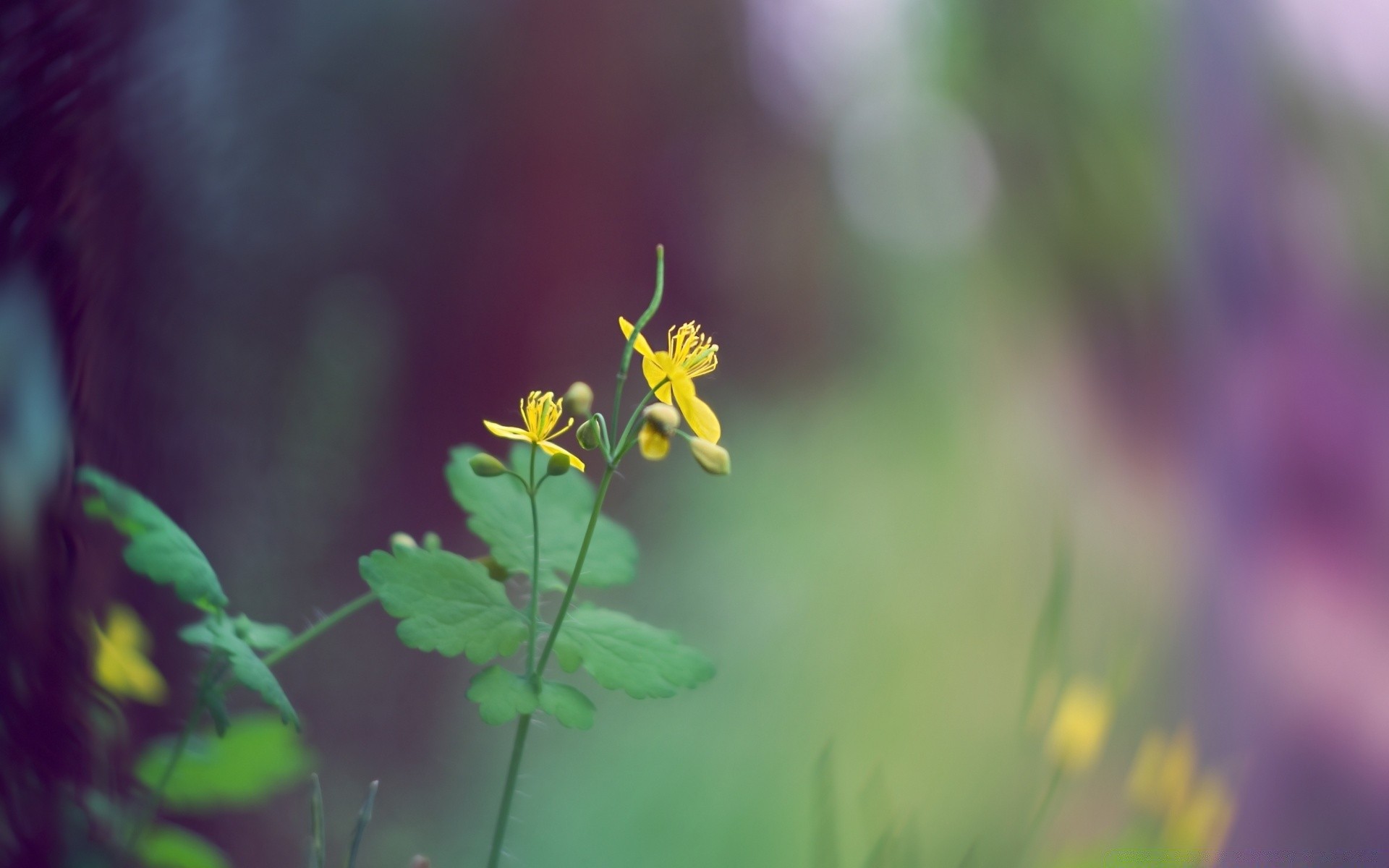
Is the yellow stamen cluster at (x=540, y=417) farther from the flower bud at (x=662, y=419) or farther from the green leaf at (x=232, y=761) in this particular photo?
the green leaf at (x=232, y=761)

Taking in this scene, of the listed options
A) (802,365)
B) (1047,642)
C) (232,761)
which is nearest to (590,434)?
(232,761)

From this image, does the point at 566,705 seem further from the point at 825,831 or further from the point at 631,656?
the point at 825,831

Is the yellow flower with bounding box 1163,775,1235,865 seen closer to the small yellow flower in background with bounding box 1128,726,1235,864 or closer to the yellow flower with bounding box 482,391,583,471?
the small yellow flower in background with bounding box 1128,726,1235,864

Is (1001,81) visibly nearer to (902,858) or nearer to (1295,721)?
(1295,721)

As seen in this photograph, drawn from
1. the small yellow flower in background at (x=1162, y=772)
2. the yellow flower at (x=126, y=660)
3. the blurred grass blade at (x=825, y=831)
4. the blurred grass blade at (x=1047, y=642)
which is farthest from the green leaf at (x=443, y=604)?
the small yellow flower in background at (x=1162, y=772)

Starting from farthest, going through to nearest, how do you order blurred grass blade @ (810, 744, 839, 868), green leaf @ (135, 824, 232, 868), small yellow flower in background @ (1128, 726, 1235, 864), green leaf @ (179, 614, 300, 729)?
small yellow flower in background @ (1128, 726, 1235, 864) < blurred grass blade @ (810, 744, 839, 868) < green leaf @ (135, 824, 232, 868) < green leaf @ (179, 614, 300, 729)

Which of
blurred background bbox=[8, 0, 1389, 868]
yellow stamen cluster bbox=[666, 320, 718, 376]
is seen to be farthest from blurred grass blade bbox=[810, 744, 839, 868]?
yellow stamen cluster bbox=[666, 320, 718, 376]
